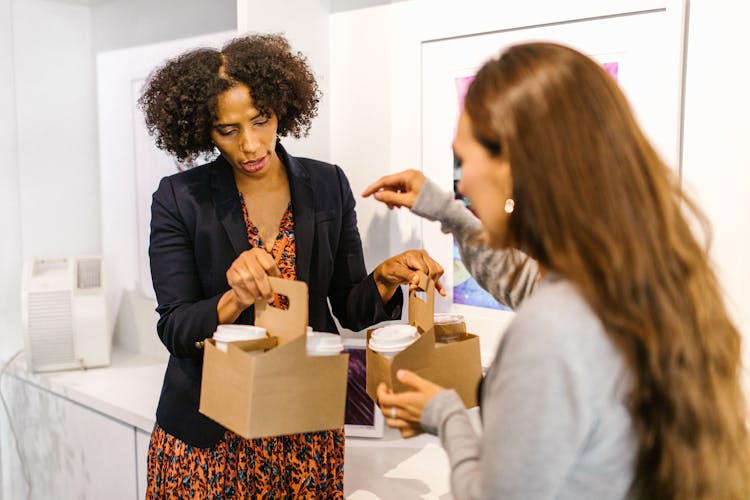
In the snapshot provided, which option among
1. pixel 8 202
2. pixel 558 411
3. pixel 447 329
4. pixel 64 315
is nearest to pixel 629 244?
pixel 558 411

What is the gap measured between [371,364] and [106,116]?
1.96m

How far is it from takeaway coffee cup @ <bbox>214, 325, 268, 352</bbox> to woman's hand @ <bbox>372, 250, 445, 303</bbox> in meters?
0.37

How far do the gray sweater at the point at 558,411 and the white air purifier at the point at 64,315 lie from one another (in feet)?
6.66

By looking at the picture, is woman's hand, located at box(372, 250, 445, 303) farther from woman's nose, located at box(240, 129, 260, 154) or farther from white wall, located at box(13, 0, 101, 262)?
white wall, located at box(13, 0, 101, 262)

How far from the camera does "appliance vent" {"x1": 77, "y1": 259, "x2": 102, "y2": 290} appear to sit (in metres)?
2.52

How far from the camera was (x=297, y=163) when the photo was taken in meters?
1.58

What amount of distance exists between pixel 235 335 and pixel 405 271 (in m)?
0.44

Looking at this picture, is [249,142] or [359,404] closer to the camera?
[249,142]

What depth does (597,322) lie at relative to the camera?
764mm

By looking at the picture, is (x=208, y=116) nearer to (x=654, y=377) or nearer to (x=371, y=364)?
(x=371, y=364)

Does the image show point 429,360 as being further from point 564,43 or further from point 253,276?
point 564,43

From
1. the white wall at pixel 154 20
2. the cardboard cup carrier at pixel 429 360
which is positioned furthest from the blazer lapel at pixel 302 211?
the white wall at pixel 154 20

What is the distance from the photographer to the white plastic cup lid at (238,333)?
1116 mm

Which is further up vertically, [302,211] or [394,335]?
[302,211]
